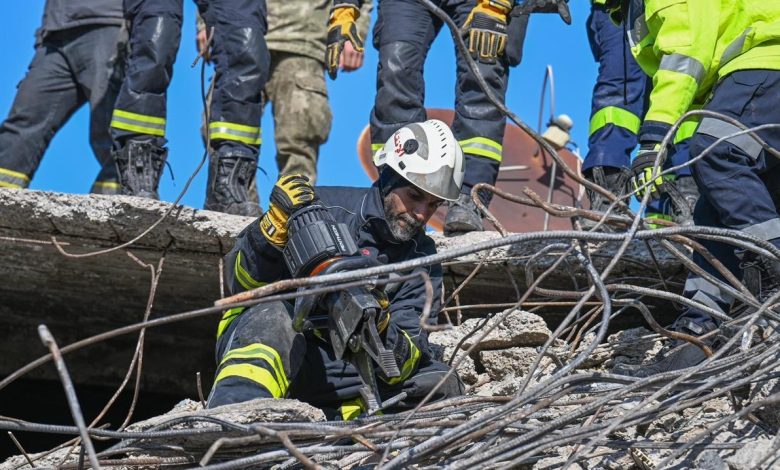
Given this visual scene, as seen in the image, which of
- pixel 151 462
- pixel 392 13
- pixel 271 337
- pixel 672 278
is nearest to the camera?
pixel 151 462

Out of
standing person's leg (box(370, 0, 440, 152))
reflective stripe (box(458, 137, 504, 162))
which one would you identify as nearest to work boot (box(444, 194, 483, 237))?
reflective stripe (box(458, 137, 504, 162))

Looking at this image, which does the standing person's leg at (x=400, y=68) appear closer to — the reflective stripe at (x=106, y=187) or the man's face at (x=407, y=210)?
the man's face at (x=407, y=210)

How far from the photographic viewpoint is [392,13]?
614cm

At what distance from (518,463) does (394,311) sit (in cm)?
159

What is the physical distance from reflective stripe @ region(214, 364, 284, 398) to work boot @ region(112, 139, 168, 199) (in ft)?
6.60

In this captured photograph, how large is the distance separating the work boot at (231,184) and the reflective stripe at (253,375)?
1.93 m

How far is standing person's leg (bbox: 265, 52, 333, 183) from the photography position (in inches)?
271

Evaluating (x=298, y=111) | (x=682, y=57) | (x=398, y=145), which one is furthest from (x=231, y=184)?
(x=682, y=57)

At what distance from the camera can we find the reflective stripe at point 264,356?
4254 mm

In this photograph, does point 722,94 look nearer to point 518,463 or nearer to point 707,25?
point 707,25

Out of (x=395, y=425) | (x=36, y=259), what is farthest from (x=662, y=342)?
(x=36, y=259)

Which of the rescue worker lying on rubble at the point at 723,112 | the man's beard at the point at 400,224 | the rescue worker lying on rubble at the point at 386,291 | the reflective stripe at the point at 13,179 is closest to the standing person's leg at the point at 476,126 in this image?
the rescue worker lying on rubble at the point at 386,291

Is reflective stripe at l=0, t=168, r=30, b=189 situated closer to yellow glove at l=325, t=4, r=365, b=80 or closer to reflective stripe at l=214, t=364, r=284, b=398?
yellow glove at l=325, t=4, r=365, b=80

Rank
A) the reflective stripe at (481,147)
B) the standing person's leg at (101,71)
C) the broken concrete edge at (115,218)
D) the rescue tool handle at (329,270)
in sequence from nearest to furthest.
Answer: the rescue tool handle at (329,270)
the broken concrete edge at (115,218)
the reflective stripe at (481,147)
the standing person's leg at (101,71)
